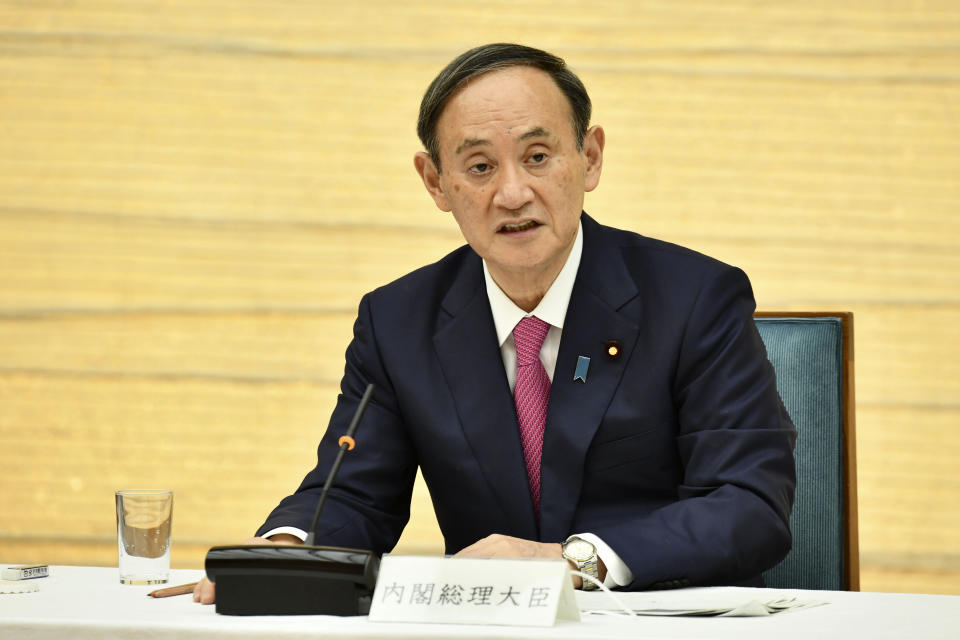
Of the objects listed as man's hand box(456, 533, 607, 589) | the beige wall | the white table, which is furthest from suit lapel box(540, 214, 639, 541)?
the beige wall

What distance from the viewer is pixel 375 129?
259 cm

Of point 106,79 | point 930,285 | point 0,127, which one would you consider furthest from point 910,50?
point 0,127

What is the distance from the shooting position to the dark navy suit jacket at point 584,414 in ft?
4.90

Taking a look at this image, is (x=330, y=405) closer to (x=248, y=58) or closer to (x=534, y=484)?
(x=248, y=58)

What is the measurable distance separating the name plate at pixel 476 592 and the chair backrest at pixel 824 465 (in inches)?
36.8

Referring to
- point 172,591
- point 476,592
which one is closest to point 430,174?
point 172,591

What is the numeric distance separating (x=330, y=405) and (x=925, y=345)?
142 centimetres

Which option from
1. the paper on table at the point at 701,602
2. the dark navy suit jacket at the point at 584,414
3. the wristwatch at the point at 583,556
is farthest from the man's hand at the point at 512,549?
the dark navy suit jacket at the point at 584,414

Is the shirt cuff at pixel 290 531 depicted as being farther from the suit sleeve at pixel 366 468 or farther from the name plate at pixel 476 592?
the name plate at pixel 476 592

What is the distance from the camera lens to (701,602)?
41.9 inches

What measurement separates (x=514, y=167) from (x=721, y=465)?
0.55 m

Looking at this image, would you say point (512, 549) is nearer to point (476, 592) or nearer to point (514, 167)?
point (476, 592)

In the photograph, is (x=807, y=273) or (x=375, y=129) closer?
(x=807, y=273)

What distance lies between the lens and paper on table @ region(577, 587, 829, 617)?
938 mm
